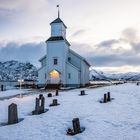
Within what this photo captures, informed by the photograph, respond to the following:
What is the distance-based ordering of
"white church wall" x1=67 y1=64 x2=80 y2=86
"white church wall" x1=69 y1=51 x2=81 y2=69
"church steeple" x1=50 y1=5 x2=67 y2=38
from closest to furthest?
"white church wall" x1=67 y1=64 x2=80 y2=86, "church steeple" x1=50 y1=5 x2=67 y2=38, "white church wall" x1=69 y1=51 x2=81 y2=69

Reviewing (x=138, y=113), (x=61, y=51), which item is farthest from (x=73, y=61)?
(x=138, y=113)

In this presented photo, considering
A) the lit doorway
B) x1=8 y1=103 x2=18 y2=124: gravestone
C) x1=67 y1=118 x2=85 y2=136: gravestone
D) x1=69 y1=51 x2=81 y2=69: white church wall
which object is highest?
x1=69 y1=51 x2=81 y2=69: white church wall

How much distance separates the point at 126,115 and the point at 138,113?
0.98 metres

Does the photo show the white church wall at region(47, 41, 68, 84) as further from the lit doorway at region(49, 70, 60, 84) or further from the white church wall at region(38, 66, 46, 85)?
the white church wall at region(38, 66, 46, 85)

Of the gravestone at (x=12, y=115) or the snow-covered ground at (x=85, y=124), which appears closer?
the snow-covered ground at (x=85, y=124)

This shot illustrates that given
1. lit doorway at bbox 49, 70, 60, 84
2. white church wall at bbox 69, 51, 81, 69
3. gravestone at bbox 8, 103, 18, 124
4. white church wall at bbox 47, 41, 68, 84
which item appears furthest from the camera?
white church wall at bbox 69, 51, 81, 69

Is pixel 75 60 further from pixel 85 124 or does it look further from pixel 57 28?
pixel 85 124

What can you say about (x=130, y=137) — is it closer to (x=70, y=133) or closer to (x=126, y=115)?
(x=70, y=133)


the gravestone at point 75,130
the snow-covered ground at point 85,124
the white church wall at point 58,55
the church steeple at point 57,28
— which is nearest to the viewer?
the snow-covered ground at point 85,124

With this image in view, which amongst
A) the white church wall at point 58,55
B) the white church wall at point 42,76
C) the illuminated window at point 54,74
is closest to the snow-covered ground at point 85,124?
the white church wall at point 58,55

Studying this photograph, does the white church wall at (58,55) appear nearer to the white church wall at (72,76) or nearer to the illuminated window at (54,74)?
the illuminated window at (54,74)

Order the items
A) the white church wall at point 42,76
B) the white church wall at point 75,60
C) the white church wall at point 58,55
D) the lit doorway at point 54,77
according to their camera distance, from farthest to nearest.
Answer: the white church wall at point 75,60
the white church wall at point 42,76
the lit doorway at point 54,77
the white church wall at point 58,55

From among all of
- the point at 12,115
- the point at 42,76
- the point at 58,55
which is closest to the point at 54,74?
the point at 42,76

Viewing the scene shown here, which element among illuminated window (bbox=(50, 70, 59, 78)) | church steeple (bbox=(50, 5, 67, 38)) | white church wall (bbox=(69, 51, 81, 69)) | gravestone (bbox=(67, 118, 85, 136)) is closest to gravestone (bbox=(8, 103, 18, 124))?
gravestone (bbox=(67, 118, 85, 136))
